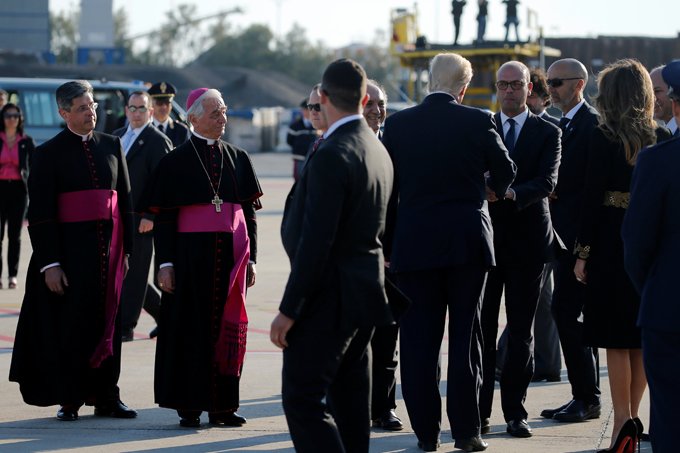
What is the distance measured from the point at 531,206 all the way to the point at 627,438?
1.35 metres

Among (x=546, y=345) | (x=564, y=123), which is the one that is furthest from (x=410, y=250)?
(x=546, y=345)

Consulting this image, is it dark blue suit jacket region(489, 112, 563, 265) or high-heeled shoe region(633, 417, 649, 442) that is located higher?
dark blue suit jacket region(489, 112, 563, 265)

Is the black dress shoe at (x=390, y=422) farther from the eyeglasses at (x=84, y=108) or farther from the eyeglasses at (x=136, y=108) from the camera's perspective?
the eyeglasses at (x=136, y=108)

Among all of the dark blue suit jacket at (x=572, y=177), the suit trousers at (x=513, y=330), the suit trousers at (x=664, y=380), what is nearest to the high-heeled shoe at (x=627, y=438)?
the suit trousers at (x=513, y=330)

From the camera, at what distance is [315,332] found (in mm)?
5047

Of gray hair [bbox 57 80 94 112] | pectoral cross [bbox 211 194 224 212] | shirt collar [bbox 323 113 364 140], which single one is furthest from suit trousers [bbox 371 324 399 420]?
shirt collar [bbox 323 113 364 140]

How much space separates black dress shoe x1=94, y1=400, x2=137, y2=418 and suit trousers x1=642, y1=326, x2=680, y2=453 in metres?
3.29

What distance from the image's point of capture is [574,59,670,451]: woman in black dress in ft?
20.7

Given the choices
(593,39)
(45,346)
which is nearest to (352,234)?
(45,346)

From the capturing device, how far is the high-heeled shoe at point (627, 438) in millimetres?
6227

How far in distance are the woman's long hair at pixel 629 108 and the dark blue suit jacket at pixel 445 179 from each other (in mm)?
521

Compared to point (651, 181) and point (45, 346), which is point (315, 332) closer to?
point (651, 181)

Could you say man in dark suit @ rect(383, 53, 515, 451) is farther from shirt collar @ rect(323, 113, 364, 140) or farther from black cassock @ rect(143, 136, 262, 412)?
shirt collar @ rect(323, 113, 364, 140)

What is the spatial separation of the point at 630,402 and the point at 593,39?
26098 millimetres
